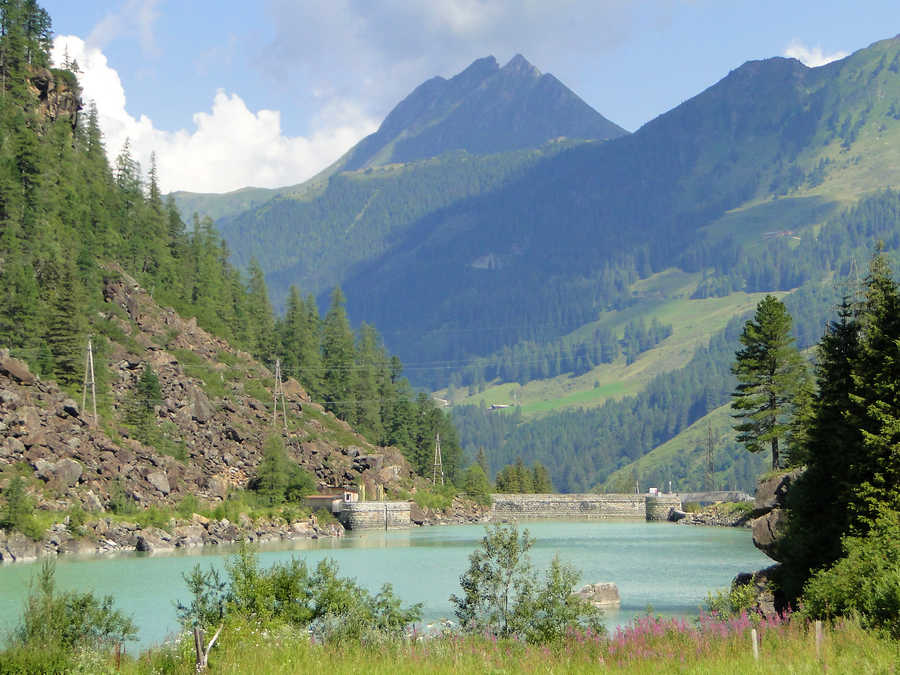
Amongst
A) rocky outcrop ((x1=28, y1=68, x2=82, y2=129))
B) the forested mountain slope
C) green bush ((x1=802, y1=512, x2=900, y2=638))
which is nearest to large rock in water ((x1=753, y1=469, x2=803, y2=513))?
green bush ((x1=802, y1=512, x2=900, y2=638))

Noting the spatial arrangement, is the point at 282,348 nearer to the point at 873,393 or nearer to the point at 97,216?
the point at 97,216

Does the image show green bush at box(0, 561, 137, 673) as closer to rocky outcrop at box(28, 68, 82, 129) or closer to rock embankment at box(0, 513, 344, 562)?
rock embankment at box(0, 513, 344, 562)

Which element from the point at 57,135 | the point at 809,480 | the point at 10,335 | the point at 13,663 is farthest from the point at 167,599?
the point at 57,135

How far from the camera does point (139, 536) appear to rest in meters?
100

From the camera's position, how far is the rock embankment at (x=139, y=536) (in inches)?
3519

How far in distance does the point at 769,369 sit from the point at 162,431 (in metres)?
70.8

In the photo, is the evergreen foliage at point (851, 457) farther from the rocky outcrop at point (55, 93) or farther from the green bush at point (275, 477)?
the rocky outcrop at point (55, 93)

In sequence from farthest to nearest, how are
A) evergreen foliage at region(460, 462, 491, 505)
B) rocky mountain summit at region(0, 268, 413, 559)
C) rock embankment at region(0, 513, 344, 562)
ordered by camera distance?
1. evergreen foliage at region(460, 462, 491, 505)
2. rocky mountain summit at region(0, 268, 413, 559)
3. rock embankment at region(0, 513, 344, 562)

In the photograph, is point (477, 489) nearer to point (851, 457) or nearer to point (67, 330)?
point (67, 330)

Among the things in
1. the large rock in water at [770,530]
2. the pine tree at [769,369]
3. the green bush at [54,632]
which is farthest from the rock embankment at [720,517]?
the green bush at [54,632]

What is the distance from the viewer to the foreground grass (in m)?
20.3

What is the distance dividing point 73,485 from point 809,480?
77866 mm

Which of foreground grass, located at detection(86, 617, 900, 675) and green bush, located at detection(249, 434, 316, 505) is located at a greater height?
green bush, located at detection(249, 434, 316, 505)

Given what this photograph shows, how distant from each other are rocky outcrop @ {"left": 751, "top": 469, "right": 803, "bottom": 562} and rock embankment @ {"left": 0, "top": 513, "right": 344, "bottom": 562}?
38574 millimetres
